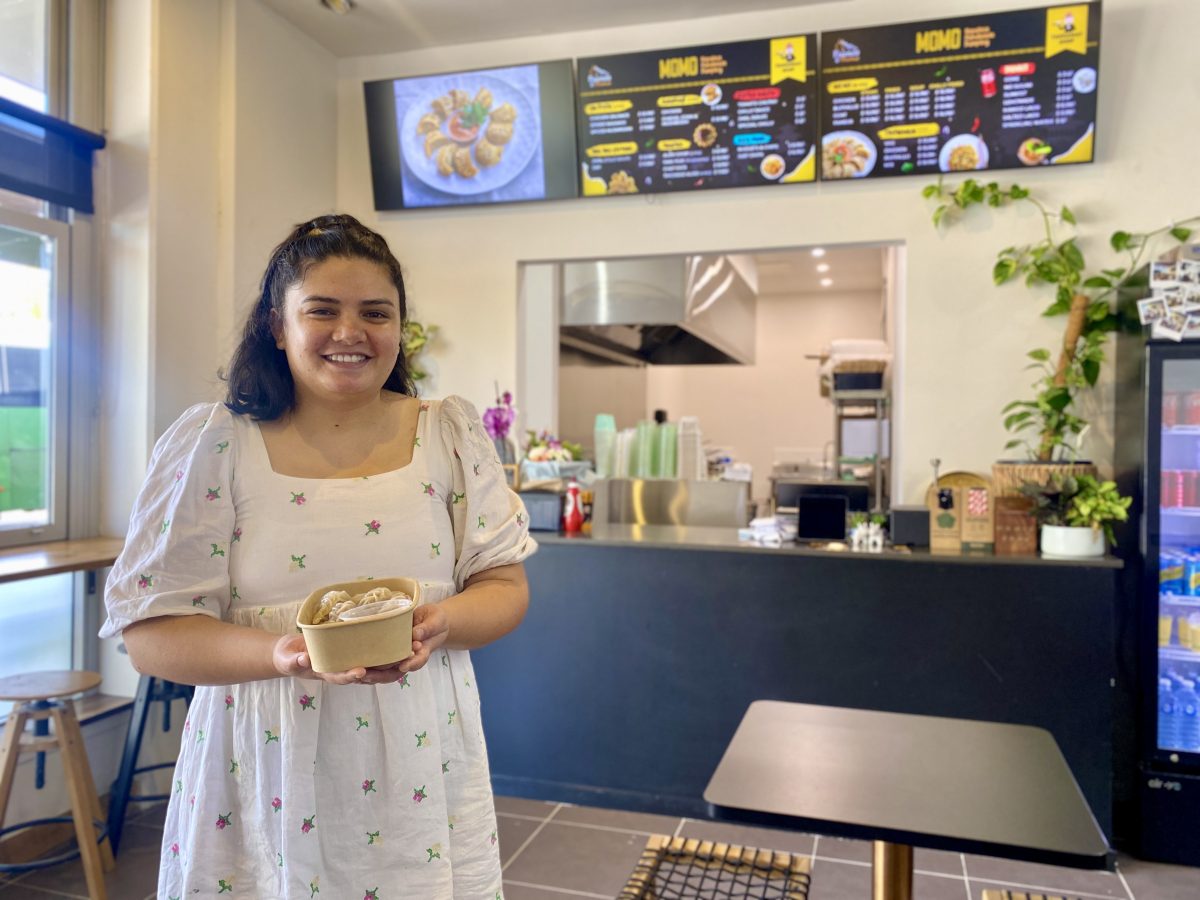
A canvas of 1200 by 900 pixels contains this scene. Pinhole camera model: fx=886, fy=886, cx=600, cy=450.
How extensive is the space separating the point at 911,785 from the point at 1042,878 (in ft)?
5.78

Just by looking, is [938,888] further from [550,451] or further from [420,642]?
[420,642]

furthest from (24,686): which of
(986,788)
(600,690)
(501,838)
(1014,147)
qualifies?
(1014,147)

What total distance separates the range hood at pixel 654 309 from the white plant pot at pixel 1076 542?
188 cm

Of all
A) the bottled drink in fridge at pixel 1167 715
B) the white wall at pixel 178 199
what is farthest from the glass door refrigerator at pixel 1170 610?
the white wall at pixel 178 199

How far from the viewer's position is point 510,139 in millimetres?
4027

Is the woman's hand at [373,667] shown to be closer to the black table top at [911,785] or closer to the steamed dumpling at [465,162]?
the black table top at [911,785]

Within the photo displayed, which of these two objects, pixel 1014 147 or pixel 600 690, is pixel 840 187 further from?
pixel 600 690

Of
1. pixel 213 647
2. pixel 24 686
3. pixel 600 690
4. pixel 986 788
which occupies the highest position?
pixel 213 647

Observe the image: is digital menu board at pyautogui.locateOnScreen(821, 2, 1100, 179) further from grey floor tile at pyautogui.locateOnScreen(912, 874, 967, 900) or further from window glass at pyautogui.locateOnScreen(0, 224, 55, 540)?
window glass at pyautogui.locateOnScreen(0, 224, 55, 540)

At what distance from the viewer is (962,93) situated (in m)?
3.45

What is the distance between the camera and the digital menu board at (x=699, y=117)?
12.0ft

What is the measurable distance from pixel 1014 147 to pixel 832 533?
5.41 feet

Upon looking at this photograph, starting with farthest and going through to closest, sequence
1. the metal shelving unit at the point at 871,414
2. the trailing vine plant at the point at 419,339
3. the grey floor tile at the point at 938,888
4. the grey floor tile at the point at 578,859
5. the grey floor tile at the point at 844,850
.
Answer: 1. the metal shelving unit at the point at 871,414
2. the trailing vine plant at the point at 419,339
3. the grey floor tile at the point at 844,850
4. the grey floor tile at the point at 578,859
5. the grey floor tile at the point at 938,888

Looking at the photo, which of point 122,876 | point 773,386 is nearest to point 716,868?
point 122,876
